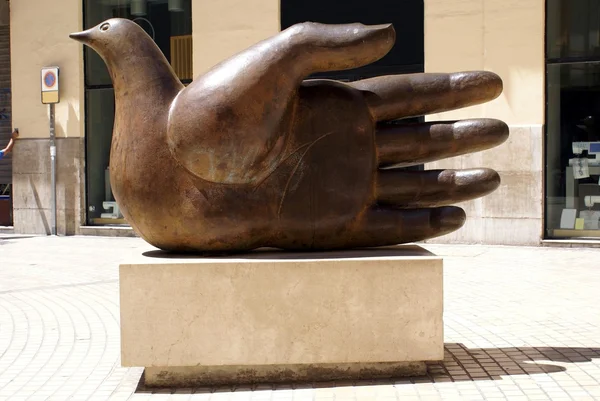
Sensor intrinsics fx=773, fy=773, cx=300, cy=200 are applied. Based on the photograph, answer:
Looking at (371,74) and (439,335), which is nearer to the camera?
(439,335)

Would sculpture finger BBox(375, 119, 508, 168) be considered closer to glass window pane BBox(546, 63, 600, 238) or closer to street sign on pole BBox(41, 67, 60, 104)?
glass window pane BBox(546, 63, 600, 238)

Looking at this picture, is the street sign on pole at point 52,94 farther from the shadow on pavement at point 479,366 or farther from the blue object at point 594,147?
the shadow on pavement at point 479,366

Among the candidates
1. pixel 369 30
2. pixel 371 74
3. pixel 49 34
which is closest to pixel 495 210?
pixel 371 74

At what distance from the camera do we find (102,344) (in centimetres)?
559

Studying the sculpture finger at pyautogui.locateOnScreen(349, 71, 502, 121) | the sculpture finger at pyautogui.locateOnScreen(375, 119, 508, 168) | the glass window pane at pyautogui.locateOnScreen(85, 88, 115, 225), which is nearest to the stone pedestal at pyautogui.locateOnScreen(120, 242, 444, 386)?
the sculpture finger at pyautogui.locateOnScreen(375, 119, 508, 168)

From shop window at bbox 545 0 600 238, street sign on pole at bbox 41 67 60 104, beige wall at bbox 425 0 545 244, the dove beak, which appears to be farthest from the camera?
street sign on pole at bbox 41 67 60 104

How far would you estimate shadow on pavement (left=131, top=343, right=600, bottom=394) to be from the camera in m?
4.37

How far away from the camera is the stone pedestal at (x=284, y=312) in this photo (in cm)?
434

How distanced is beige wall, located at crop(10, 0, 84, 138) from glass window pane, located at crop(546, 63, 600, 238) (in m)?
8.17

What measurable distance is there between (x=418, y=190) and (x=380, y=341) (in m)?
0.99

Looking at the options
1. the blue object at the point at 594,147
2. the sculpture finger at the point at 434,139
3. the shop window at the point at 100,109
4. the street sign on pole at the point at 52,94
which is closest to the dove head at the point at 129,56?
the sculpture finger at the point at 434,139

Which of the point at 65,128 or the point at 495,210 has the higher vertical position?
the point at 65,128

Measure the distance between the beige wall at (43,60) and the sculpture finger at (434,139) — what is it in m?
10.3

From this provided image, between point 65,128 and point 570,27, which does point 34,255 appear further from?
point 570,27
